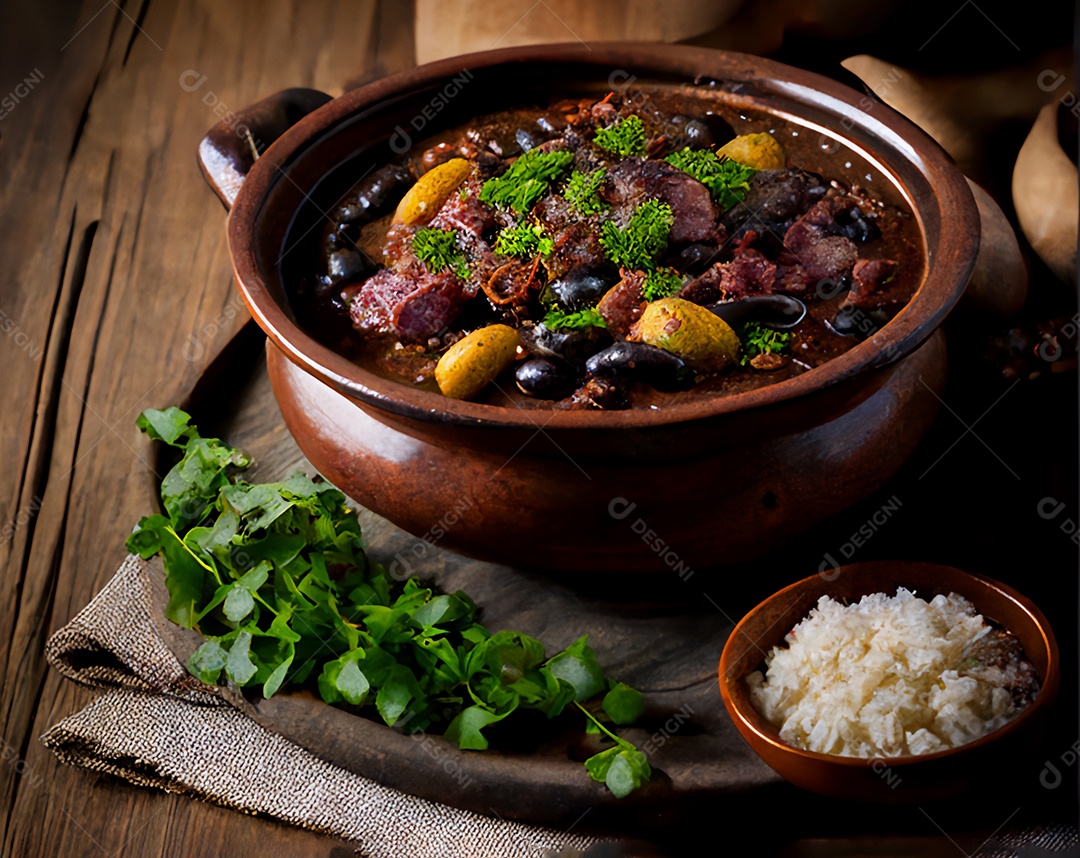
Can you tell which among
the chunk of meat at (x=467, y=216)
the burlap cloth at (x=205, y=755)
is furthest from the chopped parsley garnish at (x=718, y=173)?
the burlap cloth at (x=205, y=755)

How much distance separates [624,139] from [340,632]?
1357mm

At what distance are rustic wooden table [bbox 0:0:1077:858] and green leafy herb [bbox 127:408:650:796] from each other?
0.31 m

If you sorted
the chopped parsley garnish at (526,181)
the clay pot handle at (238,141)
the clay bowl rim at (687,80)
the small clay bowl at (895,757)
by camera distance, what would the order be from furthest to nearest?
the clay pot handle at (238,141) → the chopped parsley garnish at (526,181) → the clay bowl rim at (687,80) → the small clay bowl at (895,757)

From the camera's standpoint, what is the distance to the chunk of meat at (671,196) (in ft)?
8.33

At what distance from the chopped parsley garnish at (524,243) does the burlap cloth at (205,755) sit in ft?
3.44

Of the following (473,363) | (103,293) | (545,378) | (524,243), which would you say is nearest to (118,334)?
(103,293)

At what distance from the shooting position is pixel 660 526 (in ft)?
7.59

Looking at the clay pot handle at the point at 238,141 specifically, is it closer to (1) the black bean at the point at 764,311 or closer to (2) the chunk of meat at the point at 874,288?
(1) the black bean at the point at 764,311

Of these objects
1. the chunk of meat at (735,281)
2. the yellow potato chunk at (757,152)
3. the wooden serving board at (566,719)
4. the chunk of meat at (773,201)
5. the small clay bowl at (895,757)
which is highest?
the yellow potato chunk at (757,152)

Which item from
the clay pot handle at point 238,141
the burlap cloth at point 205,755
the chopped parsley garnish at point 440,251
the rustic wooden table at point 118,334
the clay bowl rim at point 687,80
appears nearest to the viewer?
the clay bowl rim at point 687,80

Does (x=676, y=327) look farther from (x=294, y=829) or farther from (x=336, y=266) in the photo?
(x=294, y=829)

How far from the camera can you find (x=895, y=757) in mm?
1920

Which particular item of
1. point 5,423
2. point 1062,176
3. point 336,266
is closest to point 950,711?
point 336,266

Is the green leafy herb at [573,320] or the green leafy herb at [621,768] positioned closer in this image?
the green leafy herb at [621,768]
